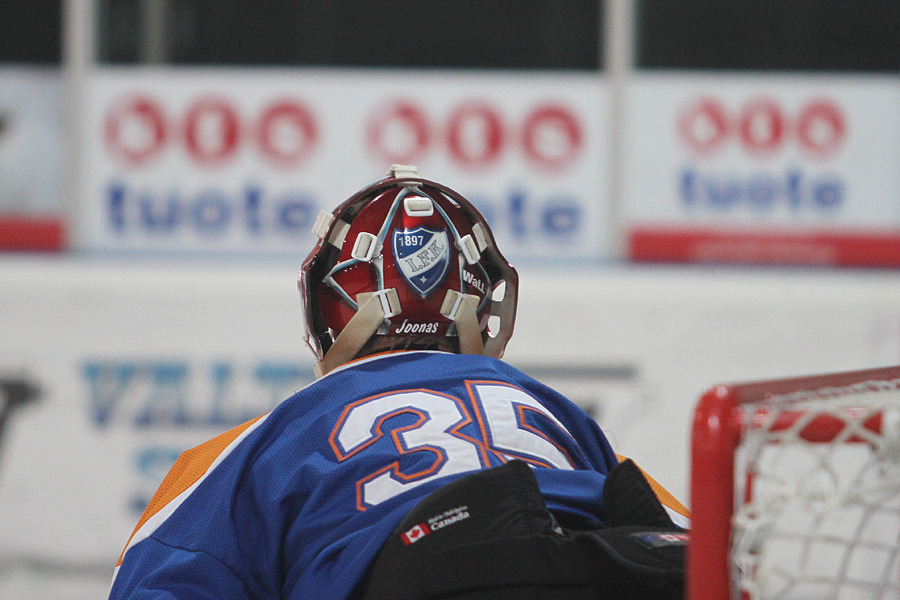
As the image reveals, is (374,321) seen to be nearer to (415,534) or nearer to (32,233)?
(415,534)

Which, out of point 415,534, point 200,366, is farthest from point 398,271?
point 200,366

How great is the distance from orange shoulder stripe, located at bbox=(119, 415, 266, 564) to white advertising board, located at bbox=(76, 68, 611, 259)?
2.37m

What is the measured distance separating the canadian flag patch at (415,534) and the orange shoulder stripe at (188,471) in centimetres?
33

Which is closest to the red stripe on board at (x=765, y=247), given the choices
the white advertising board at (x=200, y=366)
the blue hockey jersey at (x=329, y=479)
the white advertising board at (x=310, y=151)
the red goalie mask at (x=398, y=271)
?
the white advertising board at (x=310, y=151)

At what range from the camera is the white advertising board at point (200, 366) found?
334 centimetres

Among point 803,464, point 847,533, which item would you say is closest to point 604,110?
point 803,464

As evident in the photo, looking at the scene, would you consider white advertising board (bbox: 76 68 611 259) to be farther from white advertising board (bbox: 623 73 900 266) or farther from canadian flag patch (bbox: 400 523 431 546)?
canadian flag patch (bbox: 400 523 431 546)

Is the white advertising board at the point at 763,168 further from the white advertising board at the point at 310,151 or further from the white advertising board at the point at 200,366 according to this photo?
the white advertising board at the point at 200,366

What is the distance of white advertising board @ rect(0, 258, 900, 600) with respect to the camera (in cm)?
334

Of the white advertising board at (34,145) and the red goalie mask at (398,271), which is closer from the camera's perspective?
the red goalie mask at (398,271)

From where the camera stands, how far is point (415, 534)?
1.17 meters

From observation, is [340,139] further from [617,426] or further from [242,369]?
[617,426]

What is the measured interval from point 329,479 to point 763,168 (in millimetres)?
2889

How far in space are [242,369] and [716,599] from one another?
2.60 m
